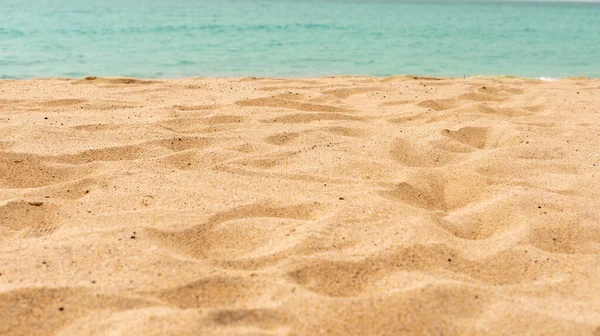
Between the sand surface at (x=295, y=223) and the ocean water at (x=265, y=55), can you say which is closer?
the sand surface at (x=295, y=223)

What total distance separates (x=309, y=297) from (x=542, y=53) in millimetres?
12246

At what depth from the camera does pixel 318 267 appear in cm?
156

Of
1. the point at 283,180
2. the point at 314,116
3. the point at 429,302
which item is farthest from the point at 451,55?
the point at 429,302

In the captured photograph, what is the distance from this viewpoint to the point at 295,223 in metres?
1.84

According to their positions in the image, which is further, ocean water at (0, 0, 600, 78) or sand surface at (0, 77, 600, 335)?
ocean water at (0, 0, 600, 78)

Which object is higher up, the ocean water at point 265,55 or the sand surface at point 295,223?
the sand surface at point 295,223

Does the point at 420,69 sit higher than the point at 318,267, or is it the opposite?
the point at 318,267

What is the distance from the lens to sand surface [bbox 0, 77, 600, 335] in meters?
1.36

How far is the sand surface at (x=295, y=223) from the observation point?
4.45ft

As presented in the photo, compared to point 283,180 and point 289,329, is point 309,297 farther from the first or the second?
point 283,180

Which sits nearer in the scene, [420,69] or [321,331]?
[321,331]

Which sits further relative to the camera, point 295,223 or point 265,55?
point 265,55

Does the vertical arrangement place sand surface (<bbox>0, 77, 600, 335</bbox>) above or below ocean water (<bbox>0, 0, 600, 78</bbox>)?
above

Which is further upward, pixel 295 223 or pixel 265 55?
pixel 295 223
